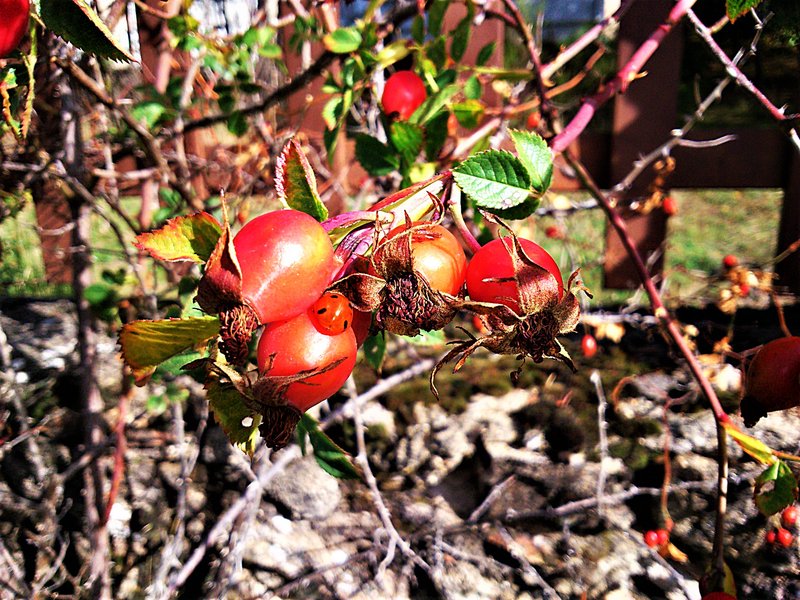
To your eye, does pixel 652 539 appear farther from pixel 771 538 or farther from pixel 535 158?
pixel 535 158

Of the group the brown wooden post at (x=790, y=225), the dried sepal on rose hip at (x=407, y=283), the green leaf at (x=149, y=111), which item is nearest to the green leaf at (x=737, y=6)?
the dried sepal on rose hip at (x=407, y=283)

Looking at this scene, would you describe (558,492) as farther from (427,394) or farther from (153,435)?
(153,435)

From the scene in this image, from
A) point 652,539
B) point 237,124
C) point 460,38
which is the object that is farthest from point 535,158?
point 652,539

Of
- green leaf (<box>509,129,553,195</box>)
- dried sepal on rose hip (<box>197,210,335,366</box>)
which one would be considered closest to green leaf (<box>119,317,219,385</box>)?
dried sepal on rose hip (<box>197,210,335,366</box>)

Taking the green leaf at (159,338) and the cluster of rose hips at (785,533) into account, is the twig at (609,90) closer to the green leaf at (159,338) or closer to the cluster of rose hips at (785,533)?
the green leaf at (159,338)

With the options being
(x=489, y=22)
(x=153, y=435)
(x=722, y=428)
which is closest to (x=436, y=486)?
(x=153, y=435)

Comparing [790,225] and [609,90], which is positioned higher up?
[609,90]
